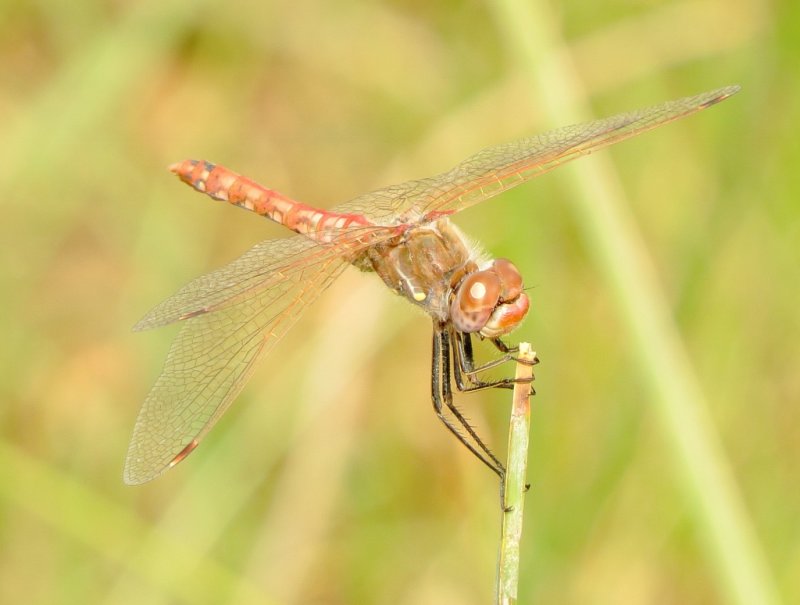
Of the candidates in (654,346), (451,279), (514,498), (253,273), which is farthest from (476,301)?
(514,498)

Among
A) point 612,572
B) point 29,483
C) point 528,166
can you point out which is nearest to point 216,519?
point 29,483

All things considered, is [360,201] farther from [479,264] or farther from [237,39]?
[237,39]

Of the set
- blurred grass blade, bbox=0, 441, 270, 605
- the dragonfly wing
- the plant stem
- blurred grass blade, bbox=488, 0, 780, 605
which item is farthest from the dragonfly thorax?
blurred grass blade, bbox=0, 441, 270, 605

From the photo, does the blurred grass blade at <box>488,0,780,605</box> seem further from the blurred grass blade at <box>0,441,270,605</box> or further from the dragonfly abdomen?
the blurred grass blade at <box>0,441,270,605</box>

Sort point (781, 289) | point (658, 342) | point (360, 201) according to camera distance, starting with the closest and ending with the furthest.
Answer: point (658, 342)
point (360, 201)
point (781, 289)

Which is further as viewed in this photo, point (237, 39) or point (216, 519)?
point (237, 39)

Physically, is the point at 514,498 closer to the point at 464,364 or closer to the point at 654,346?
the point at 654,346
